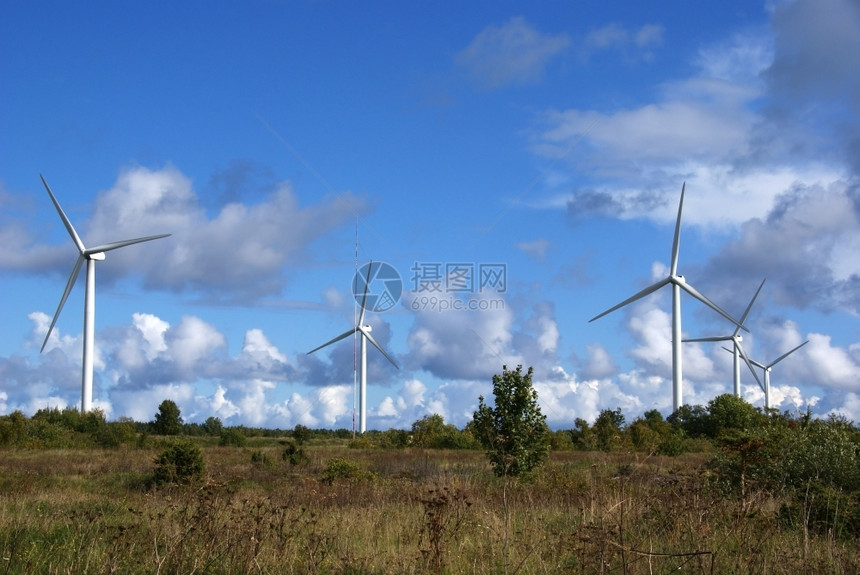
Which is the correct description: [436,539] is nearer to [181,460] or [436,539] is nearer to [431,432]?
[181,460]

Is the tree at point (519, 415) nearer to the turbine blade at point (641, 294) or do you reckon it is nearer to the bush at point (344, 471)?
the bush at point (344, 471)

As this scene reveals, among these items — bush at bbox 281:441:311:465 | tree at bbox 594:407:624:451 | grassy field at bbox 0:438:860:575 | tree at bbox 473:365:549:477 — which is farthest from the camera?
tree at bbox 594:407:624:451

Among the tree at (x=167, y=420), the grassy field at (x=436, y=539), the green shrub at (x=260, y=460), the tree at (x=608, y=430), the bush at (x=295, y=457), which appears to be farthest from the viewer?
the tree at (x=167, y=420)

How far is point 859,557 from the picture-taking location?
A: 401 inches

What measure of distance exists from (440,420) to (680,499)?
55120mm

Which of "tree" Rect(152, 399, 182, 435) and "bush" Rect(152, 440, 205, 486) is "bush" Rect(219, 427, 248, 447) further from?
"bush" Rect(152, 440, 205, 486)

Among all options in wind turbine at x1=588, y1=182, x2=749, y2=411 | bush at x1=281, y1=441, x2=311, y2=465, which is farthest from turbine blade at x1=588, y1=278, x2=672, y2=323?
bush at x1=281, y1=441, x2=311, y2=465

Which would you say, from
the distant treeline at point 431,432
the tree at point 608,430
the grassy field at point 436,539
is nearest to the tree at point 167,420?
the distant treeline at point 431,432

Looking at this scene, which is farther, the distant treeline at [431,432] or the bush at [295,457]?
the distant treeline at [431,432]

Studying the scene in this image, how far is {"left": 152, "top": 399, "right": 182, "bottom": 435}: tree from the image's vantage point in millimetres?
73625

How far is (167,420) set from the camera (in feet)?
244

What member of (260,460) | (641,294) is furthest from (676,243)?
(260,460)

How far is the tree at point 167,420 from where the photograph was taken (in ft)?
242

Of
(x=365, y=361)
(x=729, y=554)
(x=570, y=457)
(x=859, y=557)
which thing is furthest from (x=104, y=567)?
(x=365, y=361)
